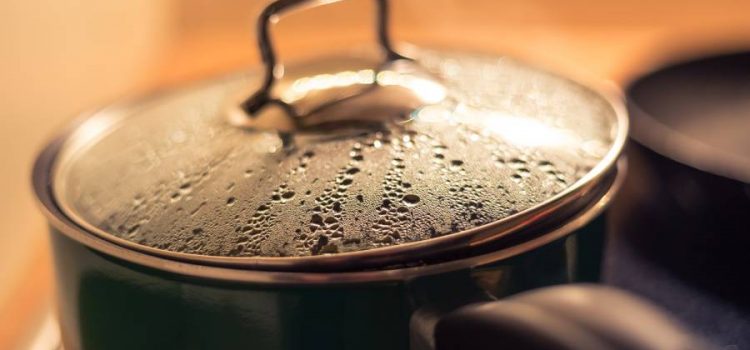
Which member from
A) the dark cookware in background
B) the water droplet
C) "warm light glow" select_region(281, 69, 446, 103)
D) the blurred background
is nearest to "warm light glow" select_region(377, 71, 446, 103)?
"warm light glow" select_region(281, 69, 446, 103)

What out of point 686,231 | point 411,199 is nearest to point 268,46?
point 411,199

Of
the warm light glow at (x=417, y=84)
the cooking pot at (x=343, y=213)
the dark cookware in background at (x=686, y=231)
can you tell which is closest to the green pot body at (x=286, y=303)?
the cooking pot at (x=343, y=213)

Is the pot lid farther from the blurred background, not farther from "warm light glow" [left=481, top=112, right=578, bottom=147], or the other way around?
the blurred background

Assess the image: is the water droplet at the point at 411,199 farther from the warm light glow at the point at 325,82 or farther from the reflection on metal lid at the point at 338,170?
the warm light glow at the point at 325,82

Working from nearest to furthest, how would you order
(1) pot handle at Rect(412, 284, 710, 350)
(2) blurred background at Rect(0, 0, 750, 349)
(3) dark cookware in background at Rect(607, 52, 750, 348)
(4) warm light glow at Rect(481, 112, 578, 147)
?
(1) pot handle at Rect(412, 284, 710, 350), (4) warm light glow at Rect(481, 112, 578, 147), (3) dark cookware in background at Rect(607, 52, 750, 348), (2) blurred background at Rect(0, 0, 750, 349)

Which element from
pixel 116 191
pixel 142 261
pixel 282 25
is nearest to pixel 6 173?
pixel 116 191

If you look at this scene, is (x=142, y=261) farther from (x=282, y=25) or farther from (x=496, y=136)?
(x=282, y=25)

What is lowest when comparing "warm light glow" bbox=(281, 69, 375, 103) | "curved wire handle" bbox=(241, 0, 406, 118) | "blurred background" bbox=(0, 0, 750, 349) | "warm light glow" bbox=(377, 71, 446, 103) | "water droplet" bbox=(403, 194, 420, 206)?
"blurred background" bbox=(0, 0, 750, 349)

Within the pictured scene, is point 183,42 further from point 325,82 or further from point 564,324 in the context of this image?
point 564,324
